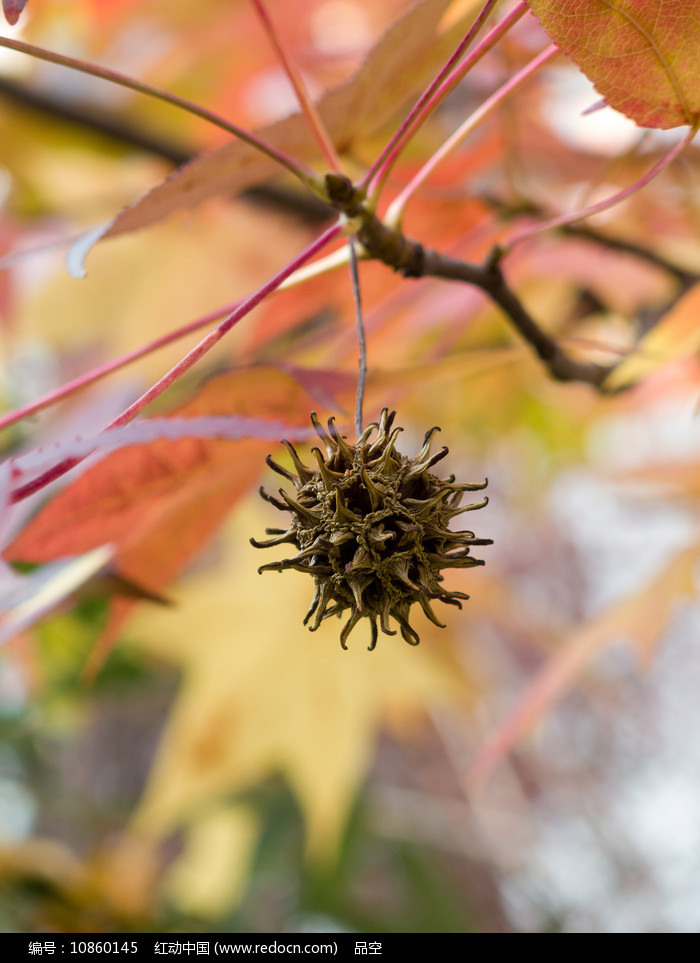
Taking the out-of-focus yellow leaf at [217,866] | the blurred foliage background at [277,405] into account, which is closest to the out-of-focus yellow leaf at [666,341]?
the blurred foliage background at [277,405]

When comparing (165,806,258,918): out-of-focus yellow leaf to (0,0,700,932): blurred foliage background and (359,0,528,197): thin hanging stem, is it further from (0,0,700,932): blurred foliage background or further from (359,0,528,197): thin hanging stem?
(359,0,528,197): thin hanging stem

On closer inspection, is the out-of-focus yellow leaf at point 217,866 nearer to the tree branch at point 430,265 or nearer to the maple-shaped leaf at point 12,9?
the tree branch at point 430,265

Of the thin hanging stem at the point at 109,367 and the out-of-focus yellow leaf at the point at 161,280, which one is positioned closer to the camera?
the thin hanging stem at the point at 109,367

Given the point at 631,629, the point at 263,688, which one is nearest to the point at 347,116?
the point at 631,629

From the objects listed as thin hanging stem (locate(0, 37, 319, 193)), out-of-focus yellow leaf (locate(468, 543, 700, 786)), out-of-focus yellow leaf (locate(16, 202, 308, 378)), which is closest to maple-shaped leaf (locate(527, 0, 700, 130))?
thin hanging stem (locate(0, 37, 319, 193))

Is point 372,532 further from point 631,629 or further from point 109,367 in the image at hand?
point 631,629
